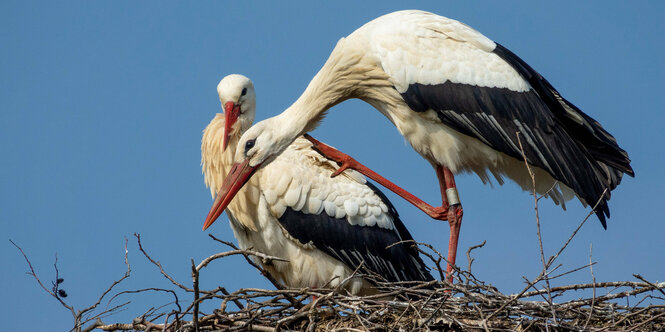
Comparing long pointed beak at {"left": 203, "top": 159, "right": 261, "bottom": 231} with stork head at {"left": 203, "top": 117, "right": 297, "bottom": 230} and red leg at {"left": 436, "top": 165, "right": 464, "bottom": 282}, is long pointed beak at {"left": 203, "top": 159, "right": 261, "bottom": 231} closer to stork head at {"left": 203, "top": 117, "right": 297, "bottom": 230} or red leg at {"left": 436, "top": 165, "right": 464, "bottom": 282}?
stork head at {"left": 203, "top": 117, "right": 297, "bottom": 230}

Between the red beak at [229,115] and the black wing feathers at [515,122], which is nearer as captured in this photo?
the black wing feathers at [515,122]

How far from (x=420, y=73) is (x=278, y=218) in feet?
4.05

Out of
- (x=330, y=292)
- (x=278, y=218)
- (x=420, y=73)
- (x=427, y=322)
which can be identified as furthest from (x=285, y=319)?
(x=420, y=73)

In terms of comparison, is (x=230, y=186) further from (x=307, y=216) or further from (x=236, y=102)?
(x=236, y=102)

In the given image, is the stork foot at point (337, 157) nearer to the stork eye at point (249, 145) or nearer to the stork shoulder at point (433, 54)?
the stork eye at point (249, 145)

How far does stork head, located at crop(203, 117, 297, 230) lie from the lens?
577cm

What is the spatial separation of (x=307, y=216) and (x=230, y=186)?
53 cm

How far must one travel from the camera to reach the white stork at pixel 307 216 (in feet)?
19.7

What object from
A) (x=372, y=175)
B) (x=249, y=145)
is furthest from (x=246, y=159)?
(x=372, y=175)

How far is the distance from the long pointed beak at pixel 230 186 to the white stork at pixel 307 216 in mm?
242

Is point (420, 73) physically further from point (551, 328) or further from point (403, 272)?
point (551, 328)

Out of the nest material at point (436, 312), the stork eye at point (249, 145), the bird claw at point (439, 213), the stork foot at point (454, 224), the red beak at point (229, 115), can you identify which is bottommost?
the nest material at point (436, 312)

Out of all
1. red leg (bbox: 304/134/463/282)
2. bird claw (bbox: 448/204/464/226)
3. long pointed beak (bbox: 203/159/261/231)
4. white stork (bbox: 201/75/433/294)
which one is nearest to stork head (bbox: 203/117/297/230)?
long pointed beak (bbox: 203/159/261/231)

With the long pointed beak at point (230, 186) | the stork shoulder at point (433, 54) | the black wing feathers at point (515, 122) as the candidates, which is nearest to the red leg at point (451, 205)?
the black wing feathers at point (515, 122)
